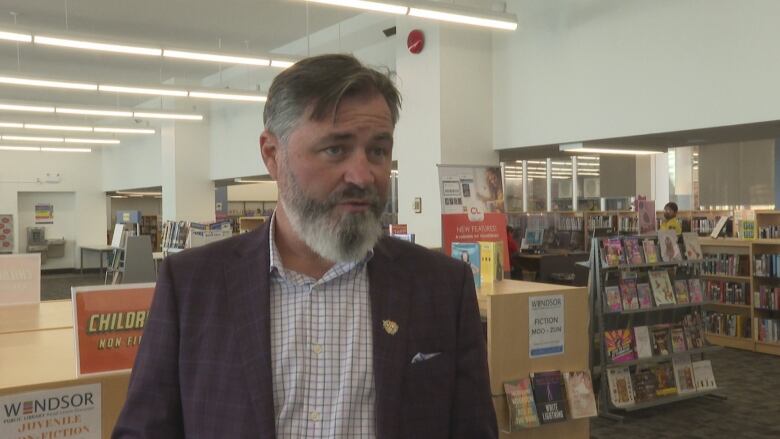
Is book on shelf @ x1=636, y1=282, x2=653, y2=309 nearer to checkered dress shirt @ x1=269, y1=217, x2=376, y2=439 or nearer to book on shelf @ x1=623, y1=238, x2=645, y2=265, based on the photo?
book on shelf @ x1=623, y1=238, x2=645, y2=265

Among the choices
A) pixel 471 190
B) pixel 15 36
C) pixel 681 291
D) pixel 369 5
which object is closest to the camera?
pixel 681 291

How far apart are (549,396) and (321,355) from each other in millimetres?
2402

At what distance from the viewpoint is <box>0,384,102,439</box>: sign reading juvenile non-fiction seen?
5.71 feet

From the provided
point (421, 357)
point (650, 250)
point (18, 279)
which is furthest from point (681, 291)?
point (421, 357)

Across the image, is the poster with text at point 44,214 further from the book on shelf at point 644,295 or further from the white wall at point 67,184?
the book on shelf at point 644,295

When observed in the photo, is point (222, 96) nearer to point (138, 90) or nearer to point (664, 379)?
point (138, 90)

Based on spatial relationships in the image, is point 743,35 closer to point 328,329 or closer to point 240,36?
point 328,329

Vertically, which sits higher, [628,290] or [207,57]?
[207,57]

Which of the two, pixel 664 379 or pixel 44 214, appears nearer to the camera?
pixel 664 379

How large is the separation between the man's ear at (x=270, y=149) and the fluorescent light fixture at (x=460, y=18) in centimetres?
557

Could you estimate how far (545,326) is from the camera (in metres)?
3.43

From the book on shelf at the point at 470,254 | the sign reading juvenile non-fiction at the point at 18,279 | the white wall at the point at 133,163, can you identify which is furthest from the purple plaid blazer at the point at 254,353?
the white wall at the point at 133,163

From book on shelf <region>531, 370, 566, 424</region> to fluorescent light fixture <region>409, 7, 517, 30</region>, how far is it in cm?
427

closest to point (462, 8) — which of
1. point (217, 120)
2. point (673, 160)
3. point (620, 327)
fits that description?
point (620, 327)
